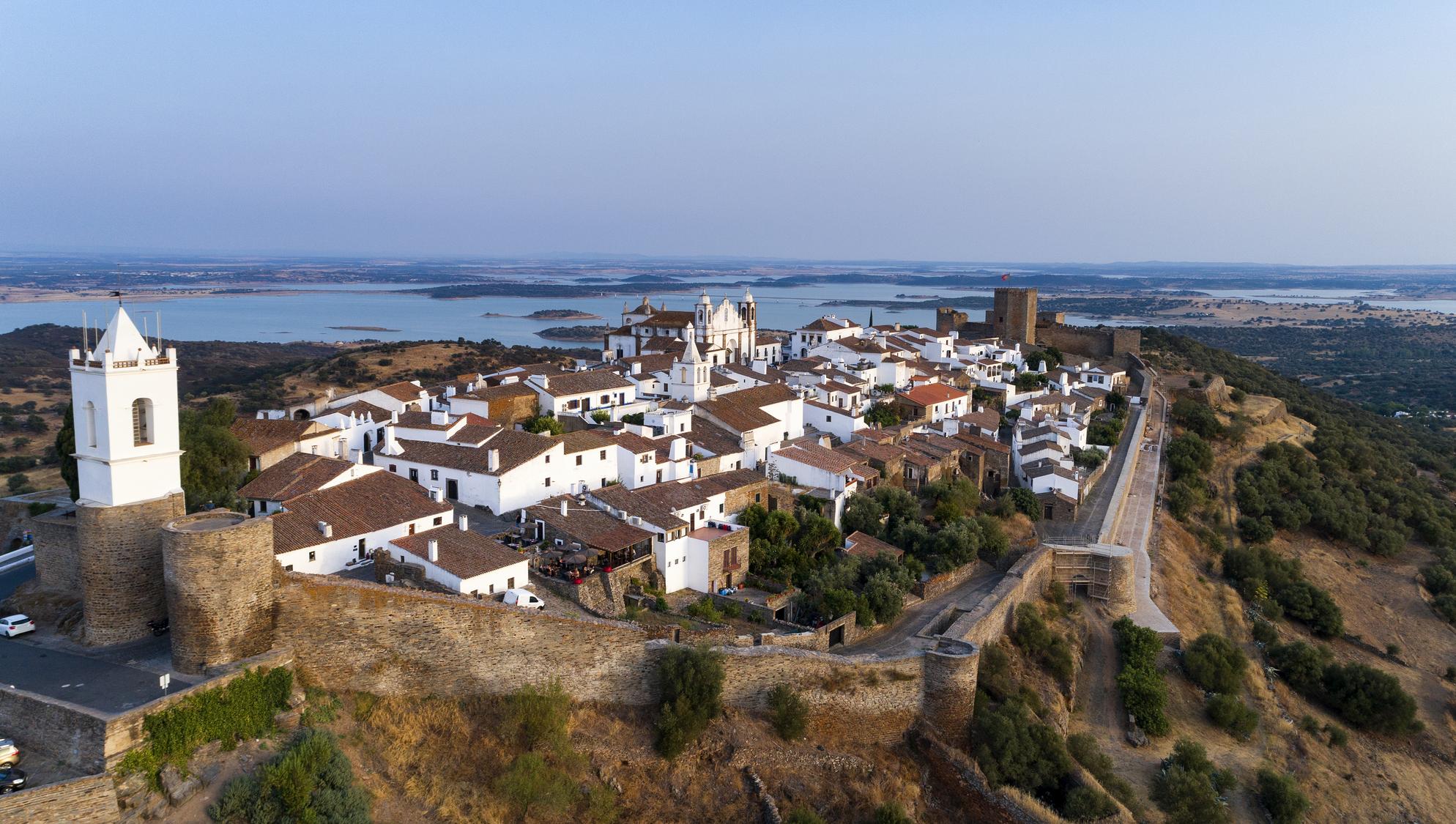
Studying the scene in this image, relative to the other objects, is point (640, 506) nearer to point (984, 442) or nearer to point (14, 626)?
point (14, 626)

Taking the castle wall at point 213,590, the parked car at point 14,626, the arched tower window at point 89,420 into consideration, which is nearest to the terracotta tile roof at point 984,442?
the castle wall at point 213,590

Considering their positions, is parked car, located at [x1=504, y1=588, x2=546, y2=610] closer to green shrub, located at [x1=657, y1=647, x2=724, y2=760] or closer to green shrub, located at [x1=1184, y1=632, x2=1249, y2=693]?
green shrub, located at [x1=657, y1=647, x2=724, y2=760]

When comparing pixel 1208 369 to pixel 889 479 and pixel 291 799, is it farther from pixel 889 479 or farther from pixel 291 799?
pixel 291 799

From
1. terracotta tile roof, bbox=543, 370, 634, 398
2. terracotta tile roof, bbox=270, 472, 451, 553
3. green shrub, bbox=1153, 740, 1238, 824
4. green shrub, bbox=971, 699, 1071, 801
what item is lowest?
green shrub, bbox=1153, 740, 1238, 824

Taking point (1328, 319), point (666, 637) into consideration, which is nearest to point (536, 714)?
point (666, 637)

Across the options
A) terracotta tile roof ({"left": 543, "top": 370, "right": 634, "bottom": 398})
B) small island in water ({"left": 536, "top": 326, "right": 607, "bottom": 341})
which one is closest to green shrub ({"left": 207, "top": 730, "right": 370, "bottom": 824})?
terracotta tile roof ({"left": 543, "top": 370, "right": 634, "bottom": 398})
